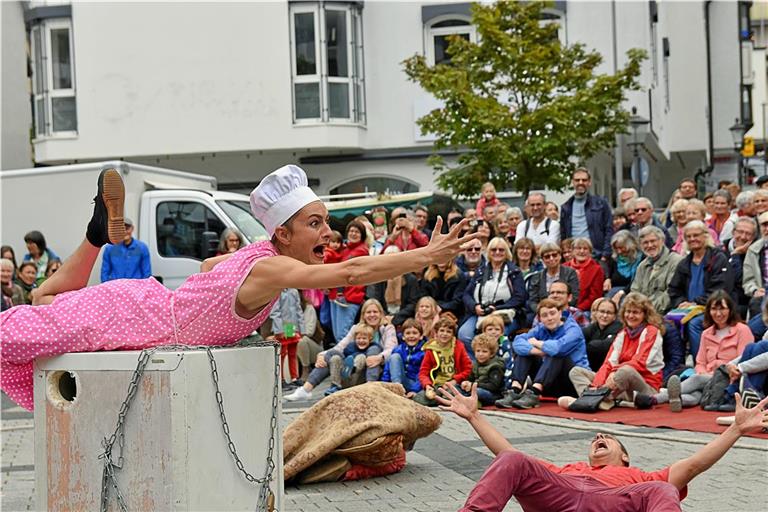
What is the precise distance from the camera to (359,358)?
1412 centimetres

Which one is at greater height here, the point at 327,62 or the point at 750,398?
the point at 327,62

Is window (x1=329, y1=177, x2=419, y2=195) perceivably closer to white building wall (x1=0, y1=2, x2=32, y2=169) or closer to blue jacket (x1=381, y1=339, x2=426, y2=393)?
white building wall (x1=0, y1=2, x2=32, y2=169)

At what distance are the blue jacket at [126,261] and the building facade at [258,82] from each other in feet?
48.4

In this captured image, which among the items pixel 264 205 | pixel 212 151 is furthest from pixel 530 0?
pixel 264 205

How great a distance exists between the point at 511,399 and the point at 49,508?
293 inches

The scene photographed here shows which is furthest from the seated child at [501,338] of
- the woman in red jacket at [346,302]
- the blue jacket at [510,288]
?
the woman in red jacket at [346,302]

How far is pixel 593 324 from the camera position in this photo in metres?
13.5

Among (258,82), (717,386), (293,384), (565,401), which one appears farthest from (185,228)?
(258,82)

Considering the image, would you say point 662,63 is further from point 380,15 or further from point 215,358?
point 215,358

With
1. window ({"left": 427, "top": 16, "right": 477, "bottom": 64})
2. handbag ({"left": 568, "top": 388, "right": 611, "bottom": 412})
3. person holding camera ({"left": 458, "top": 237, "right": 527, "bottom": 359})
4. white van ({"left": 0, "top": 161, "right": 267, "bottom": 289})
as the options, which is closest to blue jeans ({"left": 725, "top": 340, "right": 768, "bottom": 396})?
handbag ({"left": 568, "top": 388, "right": 611, "bottom": 412})

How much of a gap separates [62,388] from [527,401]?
7.36 meters

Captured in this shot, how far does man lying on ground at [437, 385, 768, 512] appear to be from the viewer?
609 centimetres

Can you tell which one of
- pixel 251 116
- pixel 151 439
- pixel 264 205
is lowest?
pixel 151 439

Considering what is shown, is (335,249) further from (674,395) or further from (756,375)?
(756,375)
